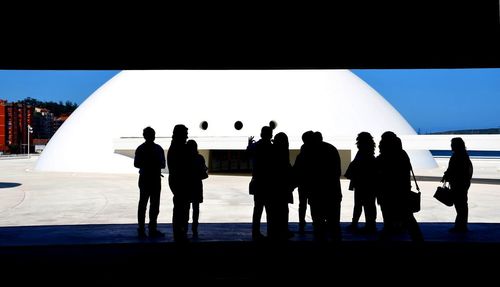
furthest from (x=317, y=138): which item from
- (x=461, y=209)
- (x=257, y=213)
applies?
(x=461, y=209)

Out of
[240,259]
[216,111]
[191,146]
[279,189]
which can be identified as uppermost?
[216,111]

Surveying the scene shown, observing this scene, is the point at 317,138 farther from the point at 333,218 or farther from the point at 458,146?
the point at 458,146

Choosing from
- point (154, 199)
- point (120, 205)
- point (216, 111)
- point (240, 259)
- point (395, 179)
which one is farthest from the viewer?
point (216, 111)

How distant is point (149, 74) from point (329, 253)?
26.8 meters

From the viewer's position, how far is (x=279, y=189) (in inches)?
274

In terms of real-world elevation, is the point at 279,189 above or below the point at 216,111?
below

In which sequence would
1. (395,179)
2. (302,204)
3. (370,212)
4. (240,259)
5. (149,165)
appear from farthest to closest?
(370,212) → (302,204) → (149,165) → (395,179) → (240,259)

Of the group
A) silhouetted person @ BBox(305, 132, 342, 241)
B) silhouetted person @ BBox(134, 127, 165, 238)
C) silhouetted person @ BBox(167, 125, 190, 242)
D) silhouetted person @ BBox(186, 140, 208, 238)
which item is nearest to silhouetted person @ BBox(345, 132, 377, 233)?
silhouetted person @ BBox(305, 132, 342, 241)

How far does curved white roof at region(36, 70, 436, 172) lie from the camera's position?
90.7ft

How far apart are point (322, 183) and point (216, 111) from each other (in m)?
21.6

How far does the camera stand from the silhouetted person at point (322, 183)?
666 cm

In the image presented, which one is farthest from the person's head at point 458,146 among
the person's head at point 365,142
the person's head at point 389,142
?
the person's head at point 389,142

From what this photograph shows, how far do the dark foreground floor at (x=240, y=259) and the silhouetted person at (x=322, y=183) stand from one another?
31cm
